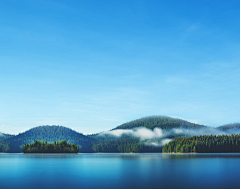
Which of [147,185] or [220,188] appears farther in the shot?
[147,185]

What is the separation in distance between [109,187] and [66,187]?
21.7 ft

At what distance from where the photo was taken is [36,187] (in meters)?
39.8

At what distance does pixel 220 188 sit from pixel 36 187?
27.7m

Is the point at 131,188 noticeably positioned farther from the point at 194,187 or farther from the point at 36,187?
the point at 36,187

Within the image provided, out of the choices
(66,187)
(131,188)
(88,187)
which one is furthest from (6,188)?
(131,188)

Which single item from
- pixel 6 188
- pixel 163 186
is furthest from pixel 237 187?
pixel 6 188

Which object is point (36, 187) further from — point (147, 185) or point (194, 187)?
point (194, 187)

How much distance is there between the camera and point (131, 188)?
38.6 meters

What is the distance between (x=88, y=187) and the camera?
131ft

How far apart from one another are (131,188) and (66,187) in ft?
32.8

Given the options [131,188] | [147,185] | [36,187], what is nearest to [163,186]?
[147,185]

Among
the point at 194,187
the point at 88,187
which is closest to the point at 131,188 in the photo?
the point at 88,187

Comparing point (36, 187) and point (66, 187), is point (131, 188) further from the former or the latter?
point (36, 187)

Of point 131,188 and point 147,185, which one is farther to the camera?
point 147,185
